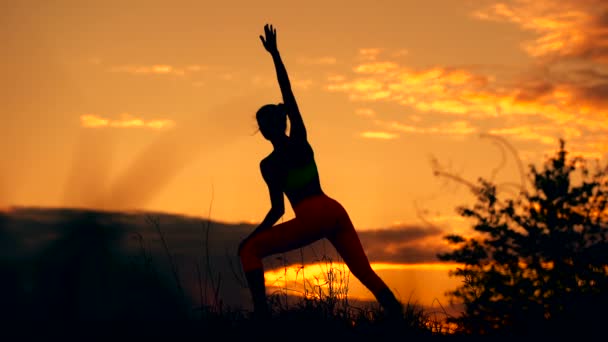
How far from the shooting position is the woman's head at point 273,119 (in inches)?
285

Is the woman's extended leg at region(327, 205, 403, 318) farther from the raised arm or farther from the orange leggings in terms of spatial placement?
the raised arm

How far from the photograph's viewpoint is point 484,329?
24.2 ft

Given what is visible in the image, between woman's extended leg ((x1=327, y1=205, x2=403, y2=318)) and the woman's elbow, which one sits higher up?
the woman's elbow

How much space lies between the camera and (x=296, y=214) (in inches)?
276

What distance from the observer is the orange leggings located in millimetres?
6977

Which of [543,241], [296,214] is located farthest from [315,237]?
[543,241]

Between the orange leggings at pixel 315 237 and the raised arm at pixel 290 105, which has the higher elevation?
the raised arm at pixel 290 105

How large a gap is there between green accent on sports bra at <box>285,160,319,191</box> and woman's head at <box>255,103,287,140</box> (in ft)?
1.31

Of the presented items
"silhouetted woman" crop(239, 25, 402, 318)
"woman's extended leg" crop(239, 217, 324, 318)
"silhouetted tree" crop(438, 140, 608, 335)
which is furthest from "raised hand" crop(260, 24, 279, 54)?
"silhouetted tree" crop(438, 140, 608, 335)

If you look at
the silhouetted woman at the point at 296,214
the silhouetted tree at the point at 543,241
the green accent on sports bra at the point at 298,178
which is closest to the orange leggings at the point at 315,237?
the silhouetted woman at the point at 296,214

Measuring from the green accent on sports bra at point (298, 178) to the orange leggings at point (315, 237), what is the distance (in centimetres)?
17

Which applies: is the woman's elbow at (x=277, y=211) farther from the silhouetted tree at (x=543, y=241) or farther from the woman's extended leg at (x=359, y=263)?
the silhouetted tree at (x=543, y=241)

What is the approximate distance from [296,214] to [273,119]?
0.94 meters

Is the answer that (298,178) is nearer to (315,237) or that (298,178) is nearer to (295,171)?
(295,171)
